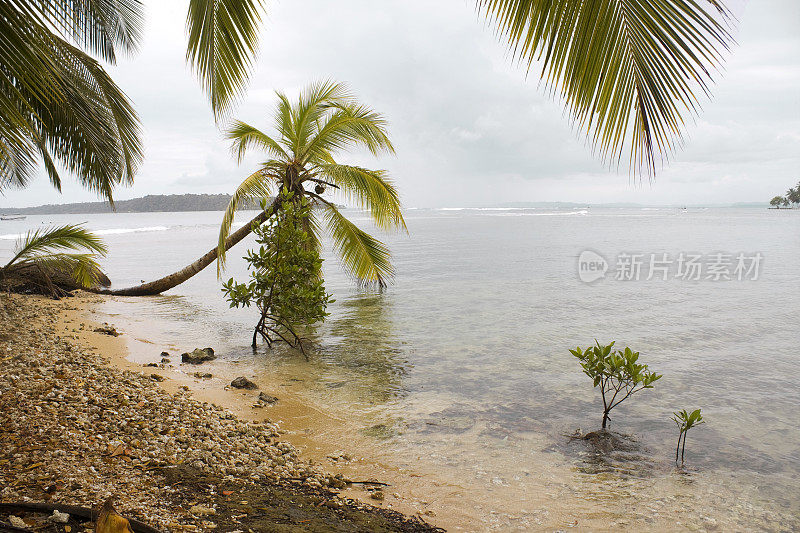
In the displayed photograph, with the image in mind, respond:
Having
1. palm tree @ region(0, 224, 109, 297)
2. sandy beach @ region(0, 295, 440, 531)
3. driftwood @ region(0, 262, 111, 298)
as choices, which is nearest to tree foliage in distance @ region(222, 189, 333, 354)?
sandy beach @ region(0, 295, 440, 531)

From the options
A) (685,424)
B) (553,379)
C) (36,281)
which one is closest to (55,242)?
(36,281)

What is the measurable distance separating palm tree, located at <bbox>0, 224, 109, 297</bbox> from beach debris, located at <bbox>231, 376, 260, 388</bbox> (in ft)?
18.9

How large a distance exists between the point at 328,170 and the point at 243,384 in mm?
6512

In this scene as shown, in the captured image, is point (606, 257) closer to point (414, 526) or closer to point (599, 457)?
point (599, 457)

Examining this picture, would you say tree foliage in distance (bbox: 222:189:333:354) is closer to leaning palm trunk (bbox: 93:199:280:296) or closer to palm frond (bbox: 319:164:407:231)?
palm frond (bbox: 319:164:407:231)

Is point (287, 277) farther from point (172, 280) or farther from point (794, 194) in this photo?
point (794, 194)

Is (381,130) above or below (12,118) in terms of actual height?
above

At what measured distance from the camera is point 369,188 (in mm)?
11859

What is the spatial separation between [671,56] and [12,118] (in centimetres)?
300

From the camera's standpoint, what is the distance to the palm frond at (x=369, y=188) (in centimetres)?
1177

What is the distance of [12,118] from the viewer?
2.48 meters

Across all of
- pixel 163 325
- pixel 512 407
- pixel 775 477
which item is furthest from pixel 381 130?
pixel 775 477

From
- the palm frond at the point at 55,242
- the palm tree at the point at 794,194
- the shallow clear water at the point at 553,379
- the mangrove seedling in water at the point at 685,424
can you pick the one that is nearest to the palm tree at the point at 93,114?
the palm frond at the point at 55,242

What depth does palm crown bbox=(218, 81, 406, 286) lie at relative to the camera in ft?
39.2
